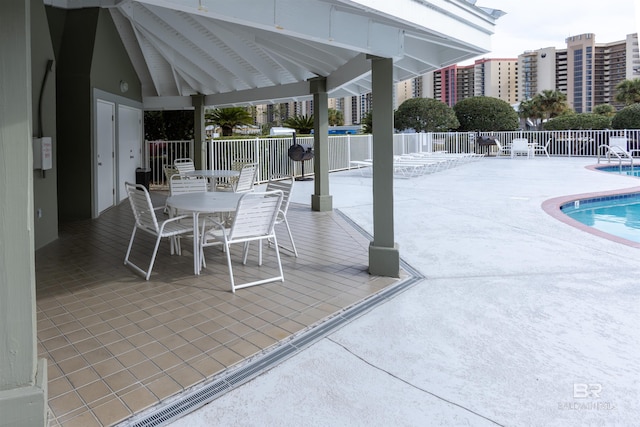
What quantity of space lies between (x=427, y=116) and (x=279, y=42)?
2003cm

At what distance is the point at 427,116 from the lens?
25422mm

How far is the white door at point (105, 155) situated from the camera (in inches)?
363

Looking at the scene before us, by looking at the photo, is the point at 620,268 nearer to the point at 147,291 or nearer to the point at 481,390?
the point at 481,390

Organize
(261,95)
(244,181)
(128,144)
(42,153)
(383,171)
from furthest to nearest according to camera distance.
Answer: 1. (128,144)
2. (261,95)
3. (244,181)
4. (42,153)
5. (383,171)

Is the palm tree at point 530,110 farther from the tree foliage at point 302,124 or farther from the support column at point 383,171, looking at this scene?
the support column at point 383,171

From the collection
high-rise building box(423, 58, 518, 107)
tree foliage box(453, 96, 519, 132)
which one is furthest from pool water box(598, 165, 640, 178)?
high-rise building box(423, 58, 518, 107)

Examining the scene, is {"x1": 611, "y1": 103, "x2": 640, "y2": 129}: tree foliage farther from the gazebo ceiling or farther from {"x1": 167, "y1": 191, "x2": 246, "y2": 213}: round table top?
{"x1": 167, "y1": 191, "x2": 246, "y2": 213}: round table top

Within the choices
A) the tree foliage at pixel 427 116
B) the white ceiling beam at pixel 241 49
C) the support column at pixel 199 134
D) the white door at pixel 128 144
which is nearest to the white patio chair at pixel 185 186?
the white ceiling beam at pixel 241 49

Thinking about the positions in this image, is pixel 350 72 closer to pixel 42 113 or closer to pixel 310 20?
pixel 310 20

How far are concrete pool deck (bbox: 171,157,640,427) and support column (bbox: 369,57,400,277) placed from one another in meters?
0.46

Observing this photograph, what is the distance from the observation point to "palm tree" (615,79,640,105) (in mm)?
30844

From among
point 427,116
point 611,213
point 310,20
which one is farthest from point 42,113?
point 427,116

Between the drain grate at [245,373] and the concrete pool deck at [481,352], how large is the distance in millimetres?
67

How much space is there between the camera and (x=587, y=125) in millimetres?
23953
